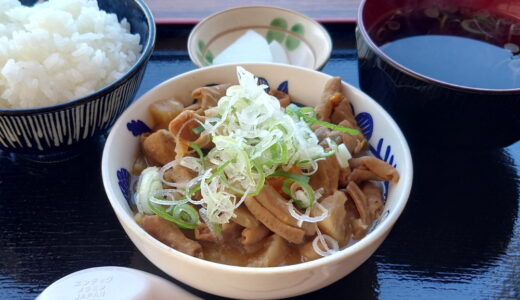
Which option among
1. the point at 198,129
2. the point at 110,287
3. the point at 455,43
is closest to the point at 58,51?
the point at 198,129

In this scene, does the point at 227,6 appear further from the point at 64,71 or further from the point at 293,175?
the point at 293,175

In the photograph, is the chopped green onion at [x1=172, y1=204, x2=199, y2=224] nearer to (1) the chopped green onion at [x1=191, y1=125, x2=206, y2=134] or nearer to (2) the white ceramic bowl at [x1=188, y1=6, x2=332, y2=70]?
(1) the chopped green onion at [x1=191, y1=125, x2=206, y2=134]

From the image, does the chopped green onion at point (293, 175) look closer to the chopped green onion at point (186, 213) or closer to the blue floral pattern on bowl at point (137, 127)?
the chopped green onion at point (186, 213)

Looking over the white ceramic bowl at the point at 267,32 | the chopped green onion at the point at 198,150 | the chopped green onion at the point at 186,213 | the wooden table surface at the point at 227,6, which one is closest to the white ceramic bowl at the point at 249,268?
the chopped green onion at the point at 186,213

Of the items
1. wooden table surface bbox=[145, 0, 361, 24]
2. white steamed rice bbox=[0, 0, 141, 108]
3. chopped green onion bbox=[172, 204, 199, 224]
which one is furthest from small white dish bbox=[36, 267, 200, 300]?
wooden table surface bbox=[145, 0, 361, 24]

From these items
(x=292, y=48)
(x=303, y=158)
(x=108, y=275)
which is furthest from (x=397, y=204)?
(x=292, y=48)

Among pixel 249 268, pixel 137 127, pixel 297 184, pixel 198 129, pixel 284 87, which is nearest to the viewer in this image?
pixel 249 268
